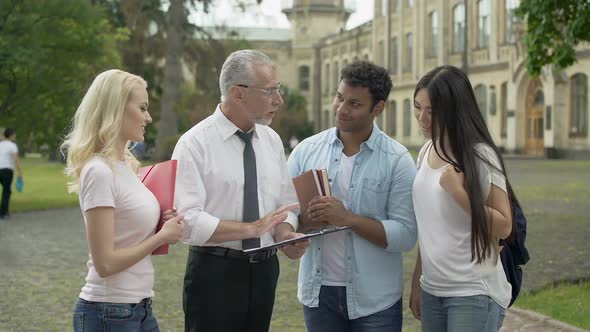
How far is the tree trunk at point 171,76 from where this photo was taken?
36188 mm

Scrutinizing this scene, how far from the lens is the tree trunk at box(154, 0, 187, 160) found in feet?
119

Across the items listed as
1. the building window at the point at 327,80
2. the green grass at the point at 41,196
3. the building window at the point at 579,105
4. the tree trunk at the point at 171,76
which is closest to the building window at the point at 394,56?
the building window at the point at 327,80

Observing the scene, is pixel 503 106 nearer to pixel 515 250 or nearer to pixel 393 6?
pixel 393 6

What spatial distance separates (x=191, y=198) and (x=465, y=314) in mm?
1335

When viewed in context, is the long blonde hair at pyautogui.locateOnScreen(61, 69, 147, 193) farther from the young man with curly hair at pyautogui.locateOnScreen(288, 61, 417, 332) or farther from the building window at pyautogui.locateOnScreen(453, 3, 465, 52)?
the building window at pyautogui.locateOnScreen(453, 3, 465, 52)

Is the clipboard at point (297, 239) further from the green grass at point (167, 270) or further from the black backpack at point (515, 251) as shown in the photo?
the green grass at point (167, 270)

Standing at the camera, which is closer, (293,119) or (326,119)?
(293,119)

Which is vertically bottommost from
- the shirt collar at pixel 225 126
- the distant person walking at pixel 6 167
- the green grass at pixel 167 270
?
the green grass at pixel 167 270

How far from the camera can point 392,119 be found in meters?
69.6

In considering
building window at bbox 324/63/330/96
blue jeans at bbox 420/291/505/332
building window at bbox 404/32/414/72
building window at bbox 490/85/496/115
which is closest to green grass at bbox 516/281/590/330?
blue jeans at bbox 420/291/505/332

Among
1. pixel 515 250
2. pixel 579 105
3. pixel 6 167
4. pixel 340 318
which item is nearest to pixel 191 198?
pixel 340 318

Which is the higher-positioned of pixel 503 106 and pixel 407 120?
pixel 503 106

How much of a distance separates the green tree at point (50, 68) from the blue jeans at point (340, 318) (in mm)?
16329

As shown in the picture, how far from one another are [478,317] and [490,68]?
5100cm
